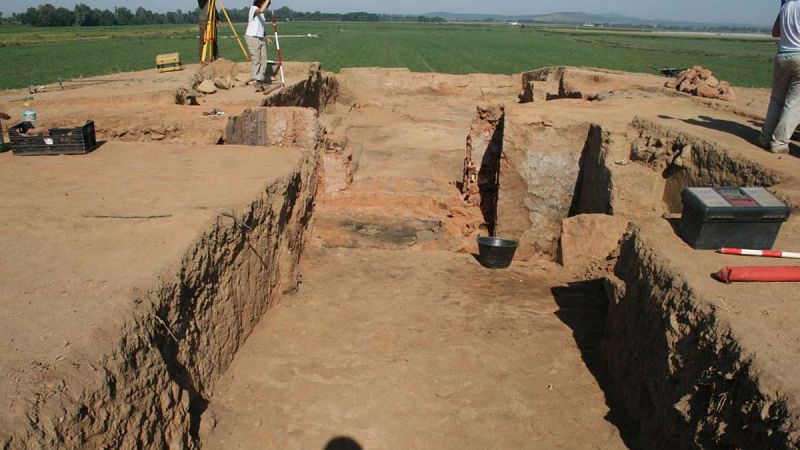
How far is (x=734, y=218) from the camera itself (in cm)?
430

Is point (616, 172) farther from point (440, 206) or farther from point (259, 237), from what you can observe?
point (259, 237)

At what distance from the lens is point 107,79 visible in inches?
478

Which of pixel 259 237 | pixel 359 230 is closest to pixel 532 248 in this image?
pixel 359 230

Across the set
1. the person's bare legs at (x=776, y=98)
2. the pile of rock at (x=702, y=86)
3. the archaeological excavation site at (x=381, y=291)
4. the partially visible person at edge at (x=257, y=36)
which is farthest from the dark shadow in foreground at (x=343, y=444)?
the pile of rock at (x=702, y=86)

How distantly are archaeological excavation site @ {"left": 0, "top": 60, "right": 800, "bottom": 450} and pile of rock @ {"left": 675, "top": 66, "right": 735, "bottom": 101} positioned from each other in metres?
0.72

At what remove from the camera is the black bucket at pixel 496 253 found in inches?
290

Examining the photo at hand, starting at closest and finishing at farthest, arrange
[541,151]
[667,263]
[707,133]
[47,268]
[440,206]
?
1. [47,268]
2. [667,263]
3. [707,133]
4. [541,151]
5. [440,206]

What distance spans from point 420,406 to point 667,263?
2.42m

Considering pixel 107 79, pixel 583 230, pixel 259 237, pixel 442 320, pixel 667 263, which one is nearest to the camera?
pixel 667 263

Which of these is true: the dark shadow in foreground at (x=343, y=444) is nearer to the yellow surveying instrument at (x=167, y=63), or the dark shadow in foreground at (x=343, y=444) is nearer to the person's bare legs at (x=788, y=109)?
the person's bare legs at (x=788, y=109)

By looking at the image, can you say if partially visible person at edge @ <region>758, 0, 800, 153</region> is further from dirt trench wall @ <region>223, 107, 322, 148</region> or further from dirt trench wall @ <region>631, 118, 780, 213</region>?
dirt trench wall @ <region>223, 107, 322, 148</region>

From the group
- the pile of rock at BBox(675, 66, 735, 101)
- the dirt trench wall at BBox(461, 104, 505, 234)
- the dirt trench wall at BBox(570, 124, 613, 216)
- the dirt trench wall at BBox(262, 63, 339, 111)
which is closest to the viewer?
the dirt trench wall at BBox(570, 124, 613, 216)

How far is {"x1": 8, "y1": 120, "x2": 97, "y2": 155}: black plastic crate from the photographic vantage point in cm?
639

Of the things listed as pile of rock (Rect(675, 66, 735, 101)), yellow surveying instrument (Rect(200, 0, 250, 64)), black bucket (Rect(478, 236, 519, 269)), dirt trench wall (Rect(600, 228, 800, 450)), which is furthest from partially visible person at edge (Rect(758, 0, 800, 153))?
yellow surveying instrument (Rect(200, 0, 250, 64))
